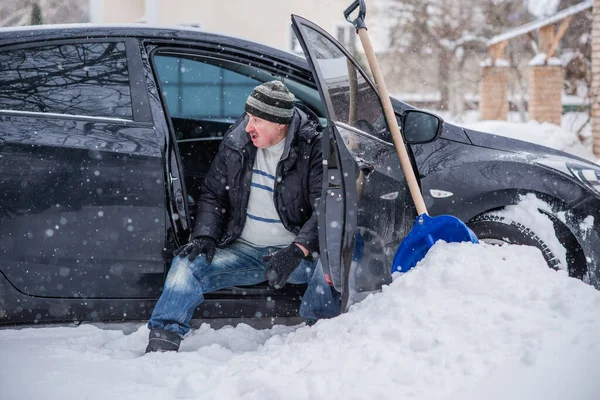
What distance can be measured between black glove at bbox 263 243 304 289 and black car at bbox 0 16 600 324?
0.78 ft

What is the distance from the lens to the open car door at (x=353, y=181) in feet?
8.81

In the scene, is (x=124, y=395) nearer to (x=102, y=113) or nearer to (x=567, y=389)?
(x=102, y=113)

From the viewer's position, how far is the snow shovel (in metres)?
3.01

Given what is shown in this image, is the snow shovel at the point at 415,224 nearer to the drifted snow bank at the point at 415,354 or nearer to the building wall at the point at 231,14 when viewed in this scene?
the drifted snow bank at the point at 415,354

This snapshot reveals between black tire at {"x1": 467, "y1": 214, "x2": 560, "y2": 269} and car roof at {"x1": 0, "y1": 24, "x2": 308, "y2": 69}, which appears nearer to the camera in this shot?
car roof at {"x1": 0, "y1": 24, "x2": 308, "y2": 69}

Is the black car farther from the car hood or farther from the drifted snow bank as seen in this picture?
the drifted snow bank

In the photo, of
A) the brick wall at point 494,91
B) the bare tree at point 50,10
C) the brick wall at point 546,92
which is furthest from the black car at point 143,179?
the bare tree at point 50,10

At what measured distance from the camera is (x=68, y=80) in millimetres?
3172

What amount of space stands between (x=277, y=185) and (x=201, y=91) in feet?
6.29

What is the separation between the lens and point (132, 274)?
3.14 metres

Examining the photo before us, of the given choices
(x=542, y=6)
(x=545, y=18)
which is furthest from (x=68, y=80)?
(x=542, y=6)

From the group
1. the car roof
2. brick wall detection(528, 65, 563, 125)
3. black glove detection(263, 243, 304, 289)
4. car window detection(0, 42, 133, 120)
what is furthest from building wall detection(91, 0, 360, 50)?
black glove detection(263, 243, 304, 289)

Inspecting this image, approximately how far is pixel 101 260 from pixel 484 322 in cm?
172

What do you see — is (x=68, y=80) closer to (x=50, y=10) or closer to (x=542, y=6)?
(x=542, y=6)
